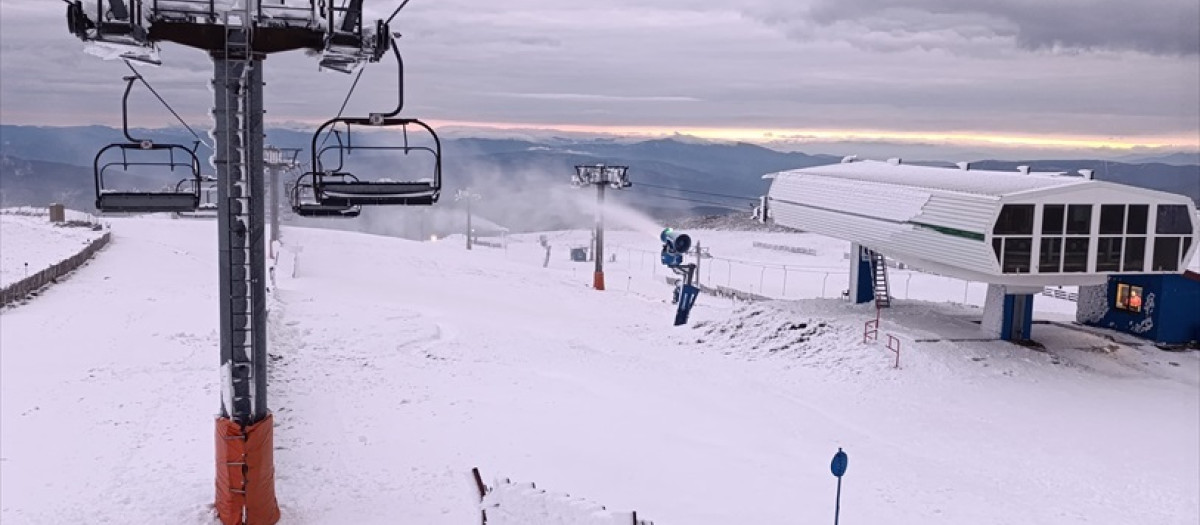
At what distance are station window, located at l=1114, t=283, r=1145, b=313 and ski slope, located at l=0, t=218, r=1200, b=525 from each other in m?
2.32

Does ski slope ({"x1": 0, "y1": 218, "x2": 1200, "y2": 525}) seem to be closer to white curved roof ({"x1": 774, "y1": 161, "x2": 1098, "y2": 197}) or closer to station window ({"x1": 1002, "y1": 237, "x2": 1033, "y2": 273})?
station window ({"x1": 1002, "y1": 237, "x2": 1033, "y2": 273})

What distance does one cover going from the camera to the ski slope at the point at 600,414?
13.8m

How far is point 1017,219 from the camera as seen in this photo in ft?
80.5

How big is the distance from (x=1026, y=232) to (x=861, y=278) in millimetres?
8340

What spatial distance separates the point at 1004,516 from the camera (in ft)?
47.7

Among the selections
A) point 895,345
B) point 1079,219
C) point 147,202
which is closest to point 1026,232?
point 1079,219

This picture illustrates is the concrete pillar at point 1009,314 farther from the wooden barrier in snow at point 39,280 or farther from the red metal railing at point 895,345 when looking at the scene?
the wooden barrier in snow at point 39,280

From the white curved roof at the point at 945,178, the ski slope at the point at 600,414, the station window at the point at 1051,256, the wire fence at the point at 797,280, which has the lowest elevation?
the wire fence at the point at 797,280

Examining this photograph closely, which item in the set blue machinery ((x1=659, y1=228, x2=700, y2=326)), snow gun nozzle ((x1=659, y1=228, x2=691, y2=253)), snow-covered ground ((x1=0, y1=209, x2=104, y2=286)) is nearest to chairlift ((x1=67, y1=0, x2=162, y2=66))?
snow-covered ground ((x1=0, y1=209, x2=104, y2=286))

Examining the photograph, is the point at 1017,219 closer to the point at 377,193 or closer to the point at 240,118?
the point at 377,193

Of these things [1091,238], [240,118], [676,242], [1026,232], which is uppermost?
[240,118]

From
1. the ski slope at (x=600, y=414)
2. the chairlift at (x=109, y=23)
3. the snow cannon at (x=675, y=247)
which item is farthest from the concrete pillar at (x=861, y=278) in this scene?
the chairlift at (x=109, y=23)

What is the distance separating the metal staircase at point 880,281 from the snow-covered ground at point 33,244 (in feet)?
103

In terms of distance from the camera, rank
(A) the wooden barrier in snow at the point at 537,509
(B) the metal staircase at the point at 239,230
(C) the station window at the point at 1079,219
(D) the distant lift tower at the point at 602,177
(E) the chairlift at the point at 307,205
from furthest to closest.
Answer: (D) the distant lift tower at the point at 602,177 < (C) the station window at the point at 1079,219 < (E) the chairlift at the point at 307,205 < (B) the metal staircase at the point at 239,230 < (A) the wooden barrier in snow at the point at 537,509
